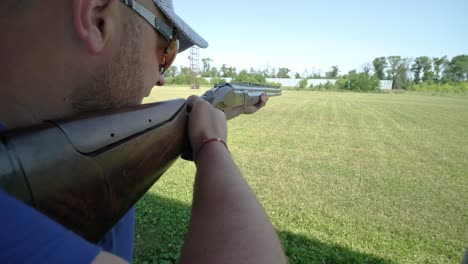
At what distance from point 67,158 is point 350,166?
286 inches

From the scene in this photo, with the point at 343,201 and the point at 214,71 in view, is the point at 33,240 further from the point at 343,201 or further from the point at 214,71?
the point at 214,71

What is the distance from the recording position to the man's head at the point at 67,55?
73 cm

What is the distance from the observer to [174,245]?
11.1 feet

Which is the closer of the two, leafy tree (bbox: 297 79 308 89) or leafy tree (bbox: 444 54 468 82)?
leafy tree (bbox: 297 79 308 89)

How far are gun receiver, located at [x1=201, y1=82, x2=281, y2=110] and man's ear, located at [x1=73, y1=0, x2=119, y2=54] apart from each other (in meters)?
1.69

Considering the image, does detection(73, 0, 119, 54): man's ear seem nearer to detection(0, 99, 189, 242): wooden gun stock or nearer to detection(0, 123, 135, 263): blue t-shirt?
detection(0, 99, 189, 242): wooden gun stock

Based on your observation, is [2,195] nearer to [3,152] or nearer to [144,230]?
[3,152]

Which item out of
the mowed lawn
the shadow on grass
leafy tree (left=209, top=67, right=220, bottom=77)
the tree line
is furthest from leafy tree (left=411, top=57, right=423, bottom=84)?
the shadow on grass

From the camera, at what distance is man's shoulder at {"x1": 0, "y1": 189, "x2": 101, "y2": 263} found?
435 millimetres

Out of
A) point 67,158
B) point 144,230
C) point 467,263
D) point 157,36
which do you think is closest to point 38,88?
point 67,158

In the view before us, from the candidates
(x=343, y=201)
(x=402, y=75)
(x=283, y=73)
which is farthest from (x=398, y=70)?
(x=343, y=201)

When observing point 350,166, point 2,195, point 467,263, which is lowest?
point 350,166

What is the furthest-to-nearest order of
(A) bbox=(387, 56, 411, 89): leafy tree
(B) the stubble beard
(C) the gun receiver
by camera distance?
(A) bbox=(387, 56, 411, 89): leafy tree, (C) the gun receiver, (B) the stubble beard

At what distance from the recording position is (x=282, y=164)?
715 cm
